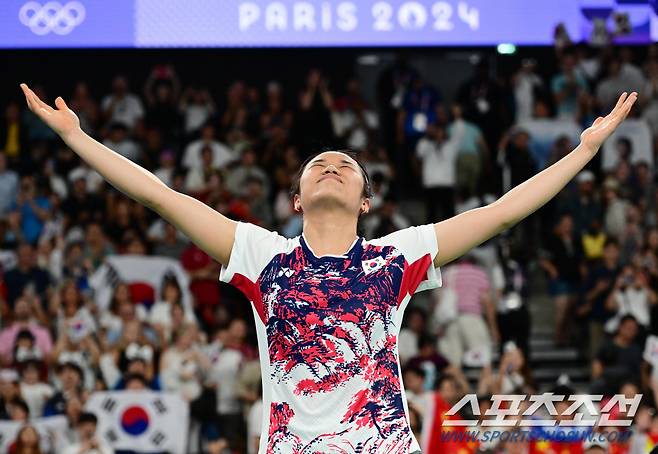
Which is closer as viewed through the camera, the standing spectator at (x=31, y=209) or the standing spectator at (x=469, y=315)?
the standing spectator at (x=469, y=315)

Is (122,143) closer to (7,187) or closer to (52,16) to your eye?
(7,187)

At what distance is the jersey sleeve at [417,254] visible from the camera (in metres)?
3.72

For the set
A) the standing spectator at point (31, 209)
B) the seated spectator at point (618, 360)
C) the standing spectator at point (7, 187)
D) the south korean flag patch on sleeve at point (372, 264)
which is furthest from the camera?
the standing spectator at point (7, 187)

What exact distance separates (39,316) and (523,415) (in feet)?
15.5

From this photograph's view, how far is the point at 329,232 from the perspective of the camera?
372 cm

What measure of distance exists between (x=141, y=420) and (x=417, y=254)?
21.3 feet

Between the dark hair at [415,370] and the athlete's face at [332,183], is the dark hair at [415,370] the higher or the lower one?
the lower one

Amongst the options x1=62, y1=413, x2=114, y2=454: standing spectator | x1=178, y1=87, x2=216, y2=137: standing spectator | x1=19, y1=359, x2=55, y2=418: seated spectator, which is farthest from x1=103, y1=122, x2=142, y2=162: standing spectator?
x1=62, y1=413, x2=114, y2=454: standing spectator

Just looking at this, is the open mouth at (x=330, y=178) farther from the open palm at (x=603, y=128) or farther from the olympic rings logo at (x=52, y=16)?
the olympic rings logo at (x=52, y=16)

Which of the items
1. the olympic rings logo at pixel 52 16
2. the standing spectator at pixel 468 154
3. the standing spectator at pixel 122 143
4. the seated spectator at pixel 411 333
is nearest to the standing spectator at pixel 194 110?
the standing spectator at pixel 122 143

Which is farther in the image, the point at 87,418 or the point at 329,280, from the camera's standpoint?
the point at 87,418

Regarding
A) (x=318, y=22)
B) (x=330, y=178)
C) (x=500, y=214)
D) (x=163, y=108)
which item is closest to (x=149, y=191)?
(x=330, y=178)

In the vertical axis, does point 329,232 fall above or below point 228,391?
above

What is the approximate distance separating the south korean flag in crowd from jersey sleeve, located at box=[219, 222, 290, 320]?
6354 mm
